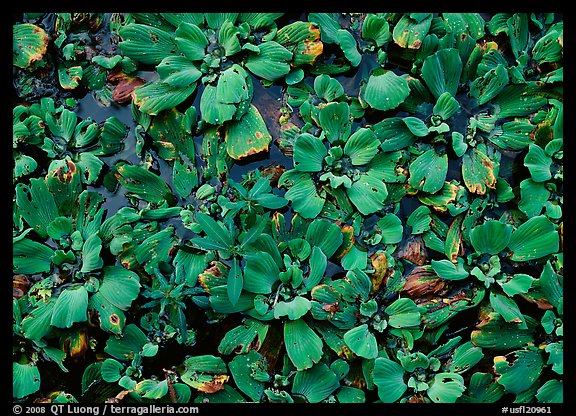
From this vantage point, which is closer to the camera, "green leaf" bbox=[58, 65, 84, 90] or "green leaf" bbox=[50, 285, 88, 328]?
"green leaf" bbox=[50, 285, 88, 328]

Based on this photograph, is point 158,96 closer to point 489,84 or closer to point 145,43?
point 145,43

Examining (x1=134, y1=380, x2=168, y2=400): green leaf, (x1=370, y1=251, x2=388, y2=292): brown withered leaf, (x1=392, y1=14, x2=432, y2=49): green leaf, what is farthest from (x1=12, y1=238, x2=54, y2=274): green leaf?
(x1=392, y1=14, x2=432, y2=49): green leaf

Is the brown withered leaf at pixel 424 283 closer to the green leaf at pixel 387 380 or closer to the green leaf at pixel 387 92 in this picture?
the green leaf at pixel 387 380

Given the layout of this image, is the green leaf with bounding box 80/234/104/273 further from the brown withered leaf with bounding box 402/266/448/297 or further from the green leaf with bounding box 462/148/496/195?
the green leaf with bounding box 462/148/496/195

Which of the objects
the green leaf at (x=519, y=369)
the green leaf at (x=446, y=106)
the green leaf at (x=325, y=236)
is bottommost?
the green leaf at (x=519, y=369)

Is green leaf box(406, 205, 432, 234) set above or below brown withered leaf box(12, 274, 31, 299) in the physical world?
above

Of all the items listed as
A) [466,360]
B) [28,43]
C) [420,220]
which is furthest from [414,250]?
[28,43]

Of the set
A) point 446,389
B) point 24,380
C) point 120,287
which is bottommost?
point 24,380

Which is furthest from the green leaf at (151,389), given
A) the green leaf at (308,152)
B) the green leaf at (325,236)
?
the green leaf at (308,152)

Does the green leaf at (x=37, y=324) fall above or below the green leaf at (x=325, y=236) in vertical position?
below
